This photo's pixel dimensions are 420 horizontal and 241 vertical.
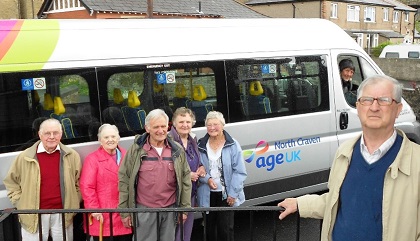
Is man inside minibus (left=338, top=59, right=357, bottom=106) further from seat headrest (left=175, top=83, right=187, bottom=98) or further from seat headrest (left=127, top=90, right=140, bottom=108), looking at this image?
seat headrest (left=127, top=90, right=140, bottom=108)

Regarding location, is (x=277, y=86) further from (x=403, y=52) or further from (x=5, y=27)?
(x=403, y=52)

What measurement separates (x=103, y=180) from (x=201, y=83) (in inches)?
67.2

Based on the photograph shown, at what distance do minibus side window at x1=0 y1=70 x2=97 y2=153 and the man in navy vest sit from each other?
2.98 metres

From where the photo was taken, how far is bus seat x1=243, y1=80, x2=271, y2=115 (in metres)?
5.61

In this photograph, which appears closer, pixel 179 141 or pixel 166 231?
pixel 166 231

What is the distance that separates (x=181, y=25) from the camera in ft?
17.4

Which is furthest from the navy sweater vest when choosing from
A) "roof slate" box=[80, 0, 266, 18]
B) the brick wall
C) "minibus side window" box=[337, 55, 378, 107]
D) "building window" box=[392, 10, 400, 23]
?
"building window" box=[392, 10, 400, 23]

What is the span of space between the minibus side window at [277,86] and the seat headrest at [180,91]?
56cm

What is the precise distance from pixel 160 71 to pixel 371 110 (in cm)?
313

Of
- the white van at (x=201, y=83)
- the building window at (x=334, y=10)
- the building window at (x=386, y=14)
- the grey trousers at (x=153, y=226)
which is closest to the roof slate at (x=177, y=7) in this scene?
the building window at (x=334, y=10)

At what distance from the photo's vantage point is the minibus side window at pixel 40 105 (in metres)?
4.28

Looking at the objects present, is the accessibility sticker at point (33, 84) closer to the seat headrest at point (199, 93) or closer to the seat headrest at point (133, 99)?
the seat headrest at point (133, 99)

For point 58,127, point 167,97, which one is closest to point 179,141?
point 167,97

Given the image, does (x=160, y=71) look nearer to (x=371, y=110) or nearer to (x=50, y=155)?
(x=50, y=155)
